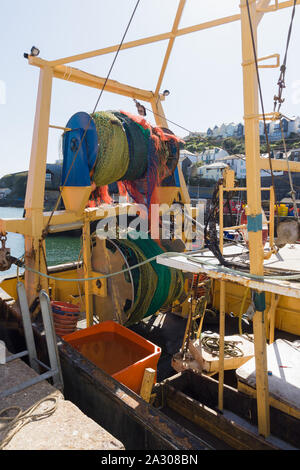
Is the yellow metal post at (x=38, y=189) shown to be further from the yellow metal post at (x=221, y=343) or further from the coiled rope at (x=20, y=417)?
the yellow metal post at (x=221, y=343)

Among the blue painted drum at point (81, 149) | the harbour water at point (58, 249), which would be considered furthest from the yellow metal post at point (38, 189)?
A: the harbour water at point (58, 249)

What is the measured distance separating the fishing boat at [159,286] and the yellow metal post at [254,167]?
11 millimetres

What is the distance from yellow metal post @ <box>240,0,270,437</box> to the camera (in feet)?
9.70

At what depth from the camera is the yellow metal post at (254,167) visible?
2957 millimetres

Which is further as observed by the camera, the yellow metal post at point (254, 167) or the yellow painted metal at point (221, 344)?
the yellow painted metal at point (221, 344)

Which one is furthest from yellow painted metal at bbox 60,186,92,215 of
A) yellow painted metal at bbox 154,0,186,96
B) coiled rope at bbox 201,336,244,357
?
coiled rope at bbox 201,336,244,357

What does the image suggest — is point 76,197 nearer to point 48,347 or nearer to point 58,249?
point 48,347

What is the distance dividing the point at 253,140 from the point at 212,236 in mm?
1273

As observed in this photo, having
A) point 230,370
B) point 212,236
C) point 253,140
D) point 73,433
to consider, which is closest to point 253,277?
point 212,236

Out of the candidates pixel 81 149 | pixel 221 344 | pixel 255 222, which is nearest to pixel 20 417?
pixel 221 344

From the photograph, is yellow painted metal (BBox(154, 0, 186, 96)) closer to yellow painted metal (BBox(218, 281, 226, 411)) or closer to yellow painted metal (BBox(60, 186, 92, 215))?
yellow painted metal (BBox(60, 186, 92, 215))

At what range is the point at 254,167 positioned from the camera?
119 inches

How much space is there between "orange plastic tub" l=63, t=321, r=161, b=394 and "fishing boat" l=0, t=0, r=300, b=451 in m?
0.02

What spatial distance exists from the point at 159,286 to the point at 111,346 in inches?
56.5
